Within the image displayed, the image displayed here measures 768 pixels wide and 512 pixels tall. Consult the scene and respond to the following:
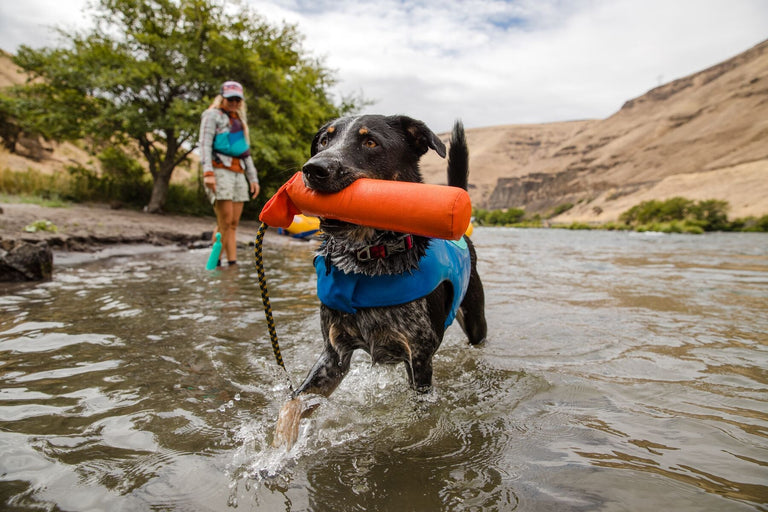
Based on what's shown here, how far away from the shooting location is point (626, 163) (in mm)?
85500

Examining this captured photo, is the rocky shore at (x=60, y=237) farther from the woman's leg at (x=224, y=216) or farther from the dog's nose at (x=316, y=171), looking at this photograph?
the dog's nose at (x=316, y=171)

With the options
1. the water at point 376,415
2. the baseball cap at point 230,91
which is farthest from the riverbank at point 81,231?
the baseball cap at point 230,91

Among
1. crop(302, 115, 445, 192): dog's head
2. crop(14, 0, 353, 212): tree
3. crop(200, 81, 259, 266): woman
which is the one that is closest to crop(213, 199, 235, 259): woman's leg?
crop(200, 81, 259, 266): woman

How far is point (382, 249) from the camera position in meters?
2.49

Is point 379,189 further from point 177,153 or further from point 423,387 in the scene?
point 177,153

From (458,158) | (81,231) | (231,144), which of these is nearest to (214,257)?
(231,144)

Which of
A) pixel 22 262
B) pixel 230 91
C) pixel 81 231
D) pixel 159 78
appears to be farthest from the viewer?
pixel 159 78

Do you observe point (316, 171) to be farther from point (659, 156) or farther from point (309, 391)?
point (659, 156)

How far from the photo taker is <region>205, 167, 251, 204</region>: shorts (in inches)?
269

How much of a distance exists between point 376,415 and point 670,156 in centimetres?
9244

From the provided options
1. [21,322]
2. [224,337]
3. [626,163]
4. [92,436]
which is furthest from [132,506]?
[626,163]

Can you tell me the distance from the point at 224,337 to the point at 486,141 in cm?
19644

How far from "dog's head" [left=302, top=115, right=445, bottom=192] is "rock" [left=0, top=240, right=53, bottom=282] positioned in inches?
193

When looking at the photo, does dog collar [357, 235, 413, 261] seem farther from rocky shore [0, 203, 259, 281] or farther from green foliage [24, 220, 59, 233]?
green foliage [24, 220, 59, 233]
